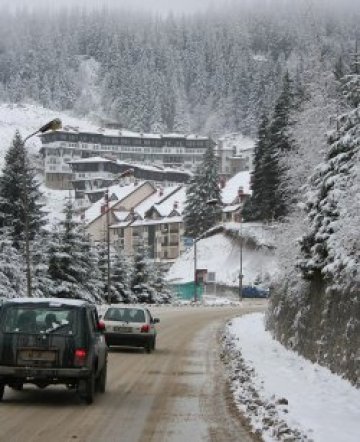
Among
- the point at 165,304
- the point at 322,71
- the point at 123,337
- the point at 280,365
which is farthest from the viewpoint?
the point at 165,304

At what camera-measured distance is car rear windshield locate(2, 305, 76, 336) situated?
1265 cm

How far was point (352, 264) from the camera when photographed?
1452 centimetres

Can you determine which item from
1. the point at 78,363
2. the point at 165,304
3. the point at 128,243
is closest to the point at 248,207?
the point at 165,304

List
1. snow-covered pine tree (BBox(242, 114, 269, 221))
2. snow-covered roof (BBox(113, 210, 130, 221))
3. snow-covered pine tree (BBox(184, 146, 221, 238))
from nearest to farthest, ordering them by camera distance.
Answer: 1. snow-covered pine tree (BBox(242, 114, 269, 221))
2. snow-covered pine tree (BBox(184, 146, 221, 238))
3. snow-covered roof (BBox(113, 210, 130, 221))

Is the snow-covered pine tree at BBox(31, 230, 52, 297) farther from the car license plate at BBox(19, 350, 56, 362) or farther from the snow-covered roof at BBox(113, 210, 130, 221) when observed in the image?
the snow-covered roof at BBox(113, 210, 130, 221)

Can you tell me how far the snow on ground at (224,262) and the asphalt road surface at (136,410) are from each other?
224 ft

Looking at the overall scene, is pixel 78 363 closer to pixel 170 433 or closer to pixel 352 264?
pixel 170 433

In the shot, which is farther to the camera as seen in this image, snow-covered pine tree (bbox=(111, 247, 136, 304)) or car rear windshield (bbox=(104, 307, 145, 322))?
snow-covered pine tree (bbox=(111, 247, 136, 304))

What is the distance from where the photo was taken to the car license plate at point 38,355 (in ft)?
41.0

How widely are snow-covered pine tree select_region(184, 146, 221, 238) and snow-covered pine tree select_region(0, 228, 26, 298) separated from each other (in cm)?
7189

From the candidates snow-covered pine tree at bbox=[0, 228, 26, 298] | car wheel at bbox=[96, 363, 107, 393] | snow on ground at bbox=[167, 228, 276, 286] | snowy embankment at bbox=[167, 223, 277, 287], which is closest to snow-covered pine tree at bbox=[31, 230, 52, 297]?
snow-covered pine tree at bbox=[0, 228, 26, 298]

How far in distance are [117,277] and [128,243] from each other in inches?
3067

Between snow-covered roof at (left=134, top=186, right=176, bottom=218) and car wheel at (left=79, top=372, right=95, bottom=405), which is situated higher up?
snow-covered roof at (left=134, top=186, right=176, bottom=218)

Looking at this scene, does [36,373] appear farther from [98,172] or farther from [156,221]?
[98,172]
